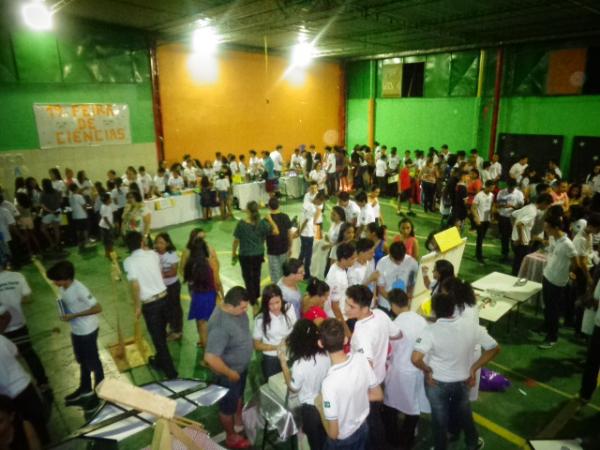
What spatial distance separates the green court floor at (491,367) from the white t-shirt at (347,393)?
177 cm

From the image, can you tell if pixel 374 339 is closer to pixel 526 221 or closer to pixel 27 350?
pixel 27 350

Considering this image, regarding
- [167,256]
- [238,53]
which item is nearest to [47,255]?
[167,256]

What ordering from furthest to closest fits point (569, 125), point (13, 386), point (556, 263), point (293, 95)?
1. point (293, 95)
2. point (569, 125)
3. point (556, 263)
4. point (13, 386)

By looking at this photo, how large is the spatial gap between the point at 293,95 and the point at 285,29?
5.68 meters

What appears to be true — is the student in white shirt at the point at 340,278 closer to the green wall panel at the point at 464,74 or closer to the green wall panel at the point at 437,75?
the green wall panel at the point at 464,74

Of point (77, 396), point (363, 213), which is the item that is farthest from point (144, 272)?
point (363, 213)

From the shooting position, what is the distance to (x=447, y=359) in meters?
3.39

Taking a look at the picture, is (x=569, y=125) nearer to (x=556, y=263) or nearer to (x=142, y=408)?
(x=556, y=263)

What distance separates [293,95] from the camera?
18.5m

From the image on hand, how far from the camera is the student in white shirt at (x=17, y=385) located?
3344 millimetres

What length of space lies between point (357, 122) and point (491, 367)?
16726 mm

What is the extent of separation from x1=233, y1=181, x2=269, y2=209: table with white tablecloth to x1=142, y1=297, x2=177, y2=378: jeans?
8.96m

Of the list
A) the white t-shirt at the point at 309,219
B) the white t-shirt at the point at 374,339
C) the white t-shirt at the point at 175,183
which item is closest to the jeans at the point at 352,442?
the white t-shirt at the point at 374,339

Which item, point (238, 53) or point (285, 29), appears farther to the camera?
point (238, 53)
